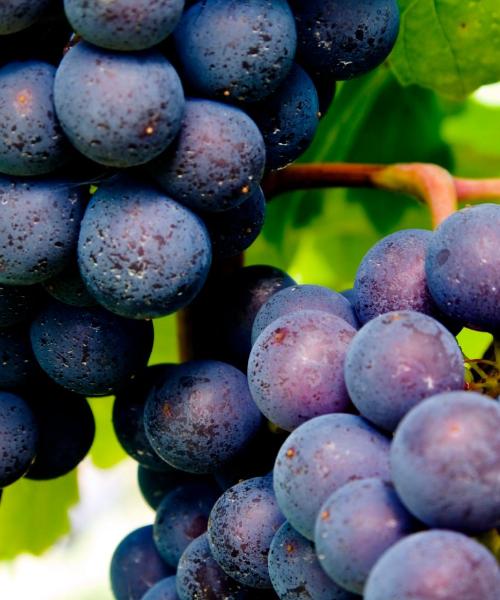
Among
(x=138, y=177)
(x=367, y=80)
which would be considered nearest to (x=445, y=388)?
(x=138, y=177)

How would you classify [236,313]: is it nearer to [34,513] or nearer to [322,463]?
[322,463]

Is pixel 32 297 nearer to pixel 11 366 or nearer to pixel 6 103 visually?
pixel 11 366

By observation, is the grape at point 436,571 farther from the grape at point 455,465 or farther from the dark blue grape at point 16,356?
the dark blue grape at point 16,356

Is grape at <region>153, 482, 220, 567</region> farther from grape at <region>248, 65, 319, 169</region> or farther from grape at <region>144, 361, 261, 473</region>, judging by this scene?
grape at <region>248, 65, 319, 169</region>

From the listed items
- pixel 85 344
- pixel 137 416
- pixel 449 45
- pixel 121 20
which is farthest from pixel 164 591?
pixel 449 45

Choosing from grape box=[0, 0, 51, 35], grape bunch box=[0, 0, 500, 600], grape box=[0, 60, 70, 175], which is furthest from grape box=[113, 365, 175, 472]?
grape box=[0, 0, 51, 35]

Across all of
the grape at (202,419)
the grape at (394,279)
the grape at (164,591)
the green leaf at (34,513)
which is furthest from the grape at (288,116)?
the green leaf at (34,513)
